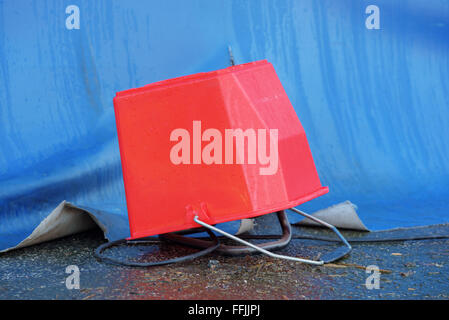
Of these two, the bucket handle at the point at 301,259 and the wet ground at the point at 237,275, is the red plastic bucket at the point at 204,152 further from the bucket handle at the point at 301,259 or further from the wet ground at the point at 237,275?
the wet ground at the point at 237,275

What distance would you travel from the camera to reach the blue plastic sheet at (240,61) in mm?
2256

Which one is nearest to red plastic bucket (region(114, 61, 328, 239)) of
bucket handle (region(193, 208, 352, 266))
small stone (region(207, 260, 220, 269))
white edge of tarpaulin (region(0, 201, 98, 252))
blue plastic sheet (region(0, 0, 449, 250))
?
bucket handle (region(193, 208, 352, 266))

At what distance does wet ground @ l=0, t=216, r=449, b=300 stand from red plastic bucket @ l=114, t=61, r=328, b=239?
5.8 inches

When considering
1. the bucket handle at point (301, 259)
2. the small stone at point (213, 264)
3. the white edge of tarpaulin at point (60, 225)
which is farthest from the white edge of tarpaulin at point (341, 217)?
the white edge of tarpaulin at point (60, 225)

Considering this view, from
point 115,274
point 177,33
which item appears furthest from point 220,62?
point 115,274

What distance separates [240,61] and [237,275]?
1227 millimetres

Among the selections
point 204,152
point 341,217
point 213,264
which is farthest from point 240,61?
point 213,264

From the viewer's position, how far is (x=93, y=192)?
232 cm

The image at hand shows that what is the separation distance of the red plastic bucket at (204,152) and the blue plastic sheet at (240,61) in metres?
0.61

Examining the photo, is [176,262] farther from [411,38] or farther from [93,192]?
[411,38]

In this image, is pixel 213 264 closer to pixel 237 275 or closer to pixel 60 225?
pixel 237 275

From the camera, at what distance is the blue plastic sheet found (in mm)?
2256

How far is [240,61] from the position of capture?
241 cm

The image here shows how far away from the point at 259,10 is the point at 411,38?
71 centimetres
